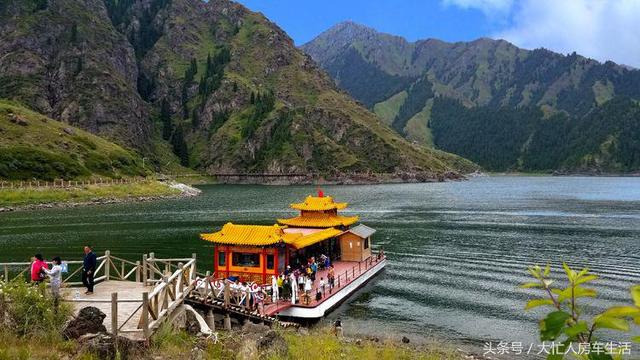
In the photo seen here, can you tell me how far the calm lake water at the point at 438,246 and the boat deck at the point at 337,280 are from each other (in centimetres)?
187

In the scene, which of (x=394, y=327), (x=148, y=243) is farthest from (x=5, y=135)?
(x=394, y=327)

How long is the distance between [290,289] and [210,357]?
24989 millimetres

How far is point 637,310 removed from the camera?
5035mm

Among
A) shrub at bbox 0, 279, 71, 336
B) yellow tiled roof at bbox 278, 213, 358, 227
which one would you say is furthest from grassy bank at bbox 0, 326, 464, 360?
yellow tiled roof at bbox 278, 213, 358, 227

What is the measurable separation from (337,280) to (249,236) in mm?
10457

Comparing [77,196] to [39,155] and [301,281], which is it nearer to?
[39,155]

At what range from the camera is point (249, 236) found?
46.5 meters

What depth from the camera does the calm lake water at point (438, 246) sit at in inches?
1802

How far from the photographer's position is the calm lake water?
150 ft

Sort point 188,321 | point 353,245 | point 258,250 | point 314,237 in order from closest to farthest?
1. point 188,321
2. point 258,250
3. point 314,237
4. point 353,245

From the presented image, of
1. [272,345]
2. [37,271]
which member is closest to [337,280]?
[37,271]

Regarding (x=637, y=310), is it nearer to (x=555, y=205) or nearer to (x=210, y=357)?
(x=210, y=357)

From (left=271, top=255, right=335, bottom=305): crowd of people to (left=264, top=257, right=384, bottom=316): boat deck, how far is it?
0.45 ft

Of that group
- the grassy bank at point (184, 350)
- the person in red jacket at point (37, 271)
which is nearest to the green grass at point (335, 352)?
the grassy bank at point (184, 350)
